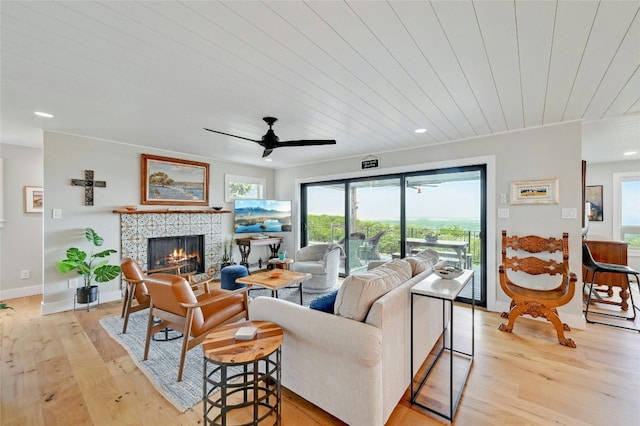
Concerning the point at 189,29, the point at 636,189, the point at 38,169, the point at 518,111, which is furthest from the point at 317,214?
the point at 636,189

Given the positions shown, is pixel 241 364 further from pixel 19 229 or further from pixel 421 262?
pixel 19 229

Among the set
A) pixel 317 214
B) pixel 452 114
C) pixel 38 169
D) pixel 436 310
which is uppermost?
pixel 452 114

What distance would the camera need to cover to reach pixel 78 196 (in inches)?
151

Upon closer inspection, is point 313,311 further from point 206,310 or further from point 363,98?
point 363,98

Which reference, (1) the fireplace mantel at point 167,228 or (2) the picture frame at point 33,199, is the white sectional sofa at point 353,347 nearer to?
(1) the fireplace mantel at point 167,228

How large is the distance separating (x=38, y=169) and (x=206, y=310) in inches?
178

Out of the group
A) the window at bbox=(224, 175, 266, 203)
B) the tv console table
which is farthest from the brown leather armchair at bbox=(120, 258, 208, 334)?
the window at bbox=(224, 175, 266, 203)

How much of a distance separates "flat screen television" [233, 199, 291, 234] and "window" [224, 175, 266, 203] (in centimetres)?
28

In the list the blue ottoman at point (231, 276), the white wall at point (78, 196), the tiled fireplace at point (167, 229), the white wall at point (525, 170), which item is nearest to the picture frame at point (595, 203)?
the white wall at point (525, 170)

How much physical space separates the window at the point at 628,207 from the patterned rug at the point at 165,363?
7.47m

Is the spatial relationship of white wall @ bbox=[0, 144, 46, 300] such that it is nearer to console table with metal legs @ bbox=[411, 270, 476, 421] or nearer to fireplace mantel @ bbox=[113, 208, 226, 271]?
fireplace mantel @ bbox=[113, 208, 226, 271]

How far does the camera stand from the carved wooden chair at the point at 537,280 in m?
2.76

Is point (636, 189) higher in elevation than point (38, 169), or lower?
lower

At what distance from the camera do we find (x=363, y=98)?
250cm
